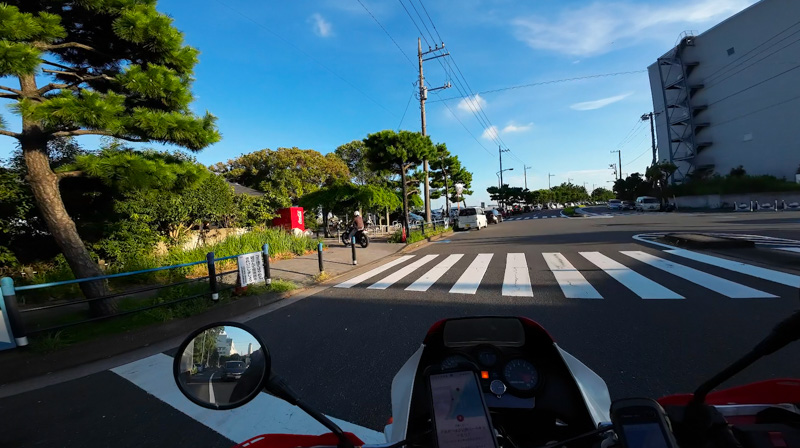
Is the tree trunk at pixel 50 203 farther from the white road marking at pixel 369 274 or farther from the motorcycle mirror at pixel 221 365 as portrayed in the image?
the motorcycle mirror at pixel 221 365

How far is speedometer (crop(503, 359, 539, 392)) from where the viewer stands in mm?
1772

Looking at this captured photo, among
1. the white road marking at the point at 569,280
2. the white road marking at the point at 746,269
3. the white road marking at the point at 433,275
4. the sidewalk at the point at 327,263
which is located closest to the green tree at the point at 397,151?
the sidewalk at the point at 327,263

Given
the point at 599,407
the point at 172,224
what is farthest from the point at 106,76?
the point at 599,407

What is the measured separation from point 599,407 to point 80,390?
4741mm

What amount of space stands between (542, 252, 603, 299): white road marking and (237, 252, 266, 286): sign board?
5.95 m

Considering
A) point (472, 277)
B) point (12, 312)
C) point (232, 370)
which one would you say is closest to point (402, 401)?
point (232, 370)

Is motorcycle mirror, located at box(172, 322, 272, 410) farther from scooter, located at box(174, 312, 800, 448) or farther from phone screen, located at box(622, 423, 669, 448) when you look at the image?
phone screen, located at box(622, 423, 669, 448)

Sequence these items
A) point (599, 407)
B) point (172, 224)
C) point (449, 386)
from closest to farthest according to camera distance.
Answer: point (449, 386), point (599, 407), point (172, 224)

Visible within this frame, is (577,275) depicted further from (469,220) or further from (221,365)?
(469,220)

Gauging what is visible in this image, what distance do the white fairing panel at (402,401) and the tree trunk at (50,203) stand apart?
19.0 feet

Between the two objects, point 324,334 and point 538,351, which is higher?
point 538,351

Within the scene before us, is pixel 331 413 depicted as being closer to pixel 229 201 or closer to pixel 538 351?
pixel 538 351

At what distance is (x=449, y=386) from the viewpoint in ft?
4.17

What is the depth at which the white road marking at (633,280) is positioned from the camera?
5832 millimetres
